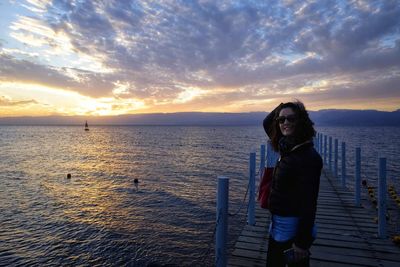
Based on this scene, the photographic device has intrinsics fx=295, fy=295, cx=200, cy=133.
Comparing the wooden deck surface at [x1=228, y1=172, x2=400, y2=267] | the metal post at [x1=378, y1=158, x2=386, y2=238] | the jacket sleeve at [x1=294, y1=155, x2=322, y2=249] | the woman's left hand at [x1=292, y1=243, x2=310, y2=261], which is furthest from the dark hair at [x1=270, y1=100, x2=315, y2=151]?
the metal post at [x1=378, y1=158, x2=386, y2=238]

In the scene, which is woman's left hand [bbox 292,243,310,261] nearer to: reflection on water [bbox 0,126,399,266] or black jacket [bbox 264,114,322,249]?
black jacket [bbox 264,114,322,249]

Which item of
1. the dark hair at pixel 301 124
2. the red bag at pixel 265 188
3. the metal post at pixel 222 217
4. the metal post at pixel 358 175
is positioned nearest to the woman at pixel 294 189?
the dark hair at pixel 301 124

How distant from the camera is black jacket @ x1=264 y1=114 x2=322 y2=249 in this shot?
280 centimetres

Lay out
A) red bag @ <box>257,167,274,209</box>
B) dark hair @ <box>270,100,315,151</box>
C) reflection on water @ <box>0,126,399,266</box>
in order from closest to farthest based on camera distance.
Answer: dark hair @ <box>270,100,315,151</box> → red bag @ <box>257,167,274,209</box> → reflection on water @ <box>0,126,399,266</box>

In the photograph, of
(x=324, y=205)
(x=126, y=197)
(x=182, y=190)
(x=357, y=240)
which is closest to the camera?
(x=357, y=240)

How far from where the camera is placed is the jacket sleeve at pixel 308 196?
9.17ft

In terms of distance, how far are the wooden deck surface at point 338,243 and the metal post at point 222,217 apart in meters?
0.75

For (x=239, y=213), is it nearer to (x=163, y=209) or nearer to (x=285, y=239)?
(x=163, y=209)

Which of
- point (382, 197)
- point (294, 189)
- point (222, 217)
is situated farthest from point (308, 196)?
point (382, 197)

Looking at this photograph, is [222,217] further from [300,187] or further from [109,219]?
[109,219]

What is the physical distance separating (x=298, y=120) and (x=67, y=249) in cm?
1028

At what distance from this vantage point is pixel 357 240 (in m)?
7.01

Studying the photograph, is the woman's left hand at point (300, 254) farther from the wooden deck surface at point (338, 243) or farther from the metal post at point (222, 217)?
the wooden deck surface at point (338, 243)

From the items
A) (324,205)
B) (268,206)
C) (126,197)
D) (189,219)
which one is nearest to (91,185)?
A: (126,197)
